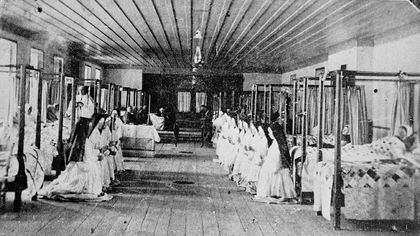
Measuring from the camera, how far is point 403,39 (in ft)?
25.6

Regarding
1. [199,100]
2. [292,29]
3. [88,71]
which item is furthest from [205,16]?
[199,100]

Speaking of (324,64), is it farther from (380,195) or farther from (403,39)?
(380,195)

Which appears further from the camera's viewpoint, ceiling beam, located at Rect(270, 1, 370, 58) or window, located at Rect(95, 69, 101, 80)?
window, located at Rect(95, 69, 101, 80)

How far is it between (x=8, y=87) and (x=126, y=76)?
11412mm

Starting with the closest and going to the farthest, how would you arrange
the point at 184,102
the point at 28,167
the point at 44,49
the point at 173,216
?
the point at 173,216 < the point at 28,167 < the point at 44,49 < the point at 184,102

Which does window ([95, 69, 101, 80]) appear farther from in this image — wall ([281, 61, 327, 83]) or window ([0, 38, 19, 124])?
window ([0, 38, 19, 124])

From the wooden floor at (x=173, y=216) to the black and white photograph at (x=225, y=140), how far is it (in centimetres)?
2

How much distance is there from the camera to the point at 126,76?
61.4 ft

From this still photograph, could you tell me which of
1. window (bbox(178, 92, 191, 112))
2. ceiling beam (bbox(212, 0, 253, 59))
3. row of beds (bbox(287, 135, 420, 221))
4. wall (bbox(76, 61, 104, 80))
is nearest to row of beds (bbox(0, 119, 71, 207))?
ceiling beam (bbox(212, 0, 253, 59))

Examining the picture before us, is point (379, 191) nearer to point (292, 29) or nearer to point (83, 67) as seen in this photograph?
point (292, 29)

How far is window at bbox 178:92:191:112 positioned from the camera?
60.3ft

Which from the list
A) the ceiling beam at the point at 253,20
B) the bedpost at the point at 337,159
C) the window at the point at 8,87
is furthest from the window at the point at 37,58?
the bedpost at the point at 337,159

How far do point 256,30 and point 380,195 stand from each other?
4382mm

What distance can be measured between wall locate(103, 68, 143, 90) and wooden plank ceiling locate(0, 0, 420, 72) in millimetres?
7298
